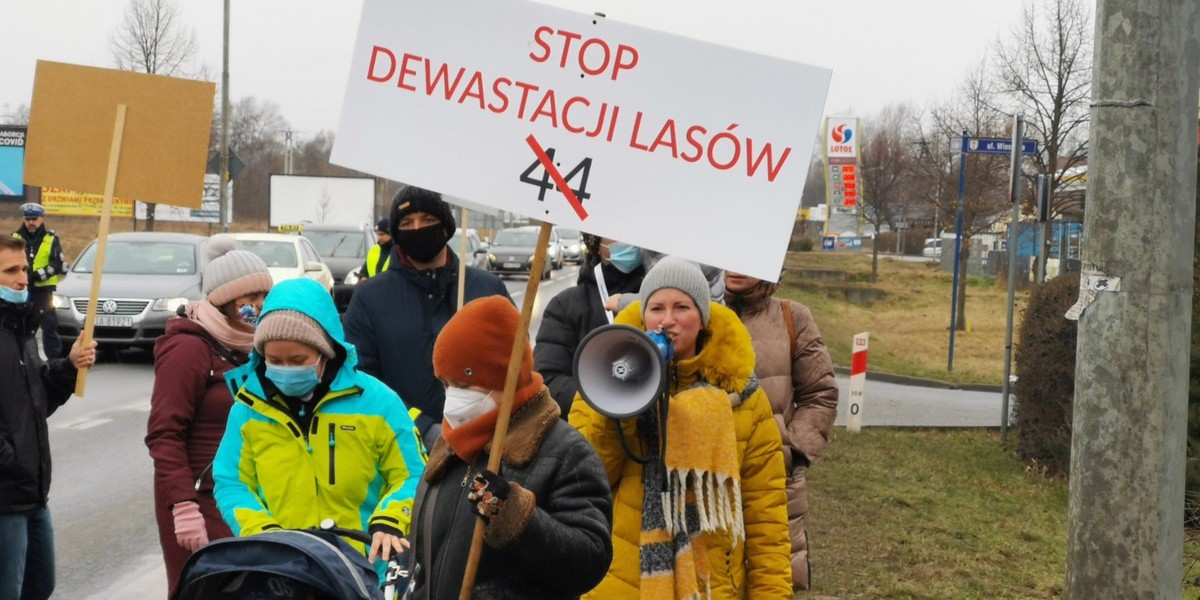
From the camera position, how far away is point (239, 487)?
392cm

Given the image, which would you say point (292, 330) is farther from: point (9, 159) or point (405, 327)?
point (9, 159)

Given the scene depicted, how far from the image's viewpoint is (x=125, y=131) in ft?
17.5

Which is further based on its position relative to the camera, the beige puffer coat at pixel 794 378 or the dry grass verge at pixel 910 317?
the dry grass verge at pixel 910 317

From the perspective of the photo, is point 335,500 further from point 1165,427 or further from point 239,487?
point 1165,427

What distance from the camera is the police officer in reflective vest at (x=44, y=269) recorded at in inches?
600

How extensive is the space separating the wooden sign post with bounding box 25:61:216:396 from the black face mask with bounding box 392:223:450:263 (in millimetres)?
819

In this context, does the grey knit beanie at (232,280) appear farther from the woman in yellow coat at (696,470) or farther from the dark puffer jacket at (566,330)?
the woman in yellow coat at (696,470)

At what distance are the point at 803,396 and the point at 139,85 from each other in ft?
9.40

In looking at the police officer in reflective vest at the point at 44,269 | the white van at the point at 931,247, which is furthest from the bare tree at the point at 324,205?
the white van at the point at 931,247

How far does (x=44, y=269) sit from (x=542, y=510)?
1506cm

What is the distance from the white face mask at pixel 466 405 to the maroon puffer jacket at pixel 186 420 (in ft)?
5.29

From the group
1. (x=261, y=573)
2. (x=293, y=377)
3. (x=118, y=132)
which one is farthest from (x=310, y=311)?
(x=118, y=132)

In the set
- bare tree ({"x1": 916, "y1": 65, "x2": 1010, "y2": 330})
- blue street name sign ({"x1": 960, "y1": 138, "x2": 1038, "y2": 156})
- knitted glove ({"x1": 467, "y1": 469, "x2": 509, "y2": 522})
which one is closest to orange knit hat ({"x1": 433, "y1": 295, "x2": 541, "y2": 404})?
knitted glove ({"x1": 467, "y1": 469, "x2": 509, "y2": 522})

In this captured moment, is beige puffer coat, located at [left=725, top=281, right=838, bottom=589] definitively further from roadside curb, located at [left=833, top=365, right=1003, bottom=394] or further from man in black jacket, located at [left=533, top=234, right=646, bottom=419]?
roadside curb, located at [left=833, top=365, right=1003, bottom=394]
